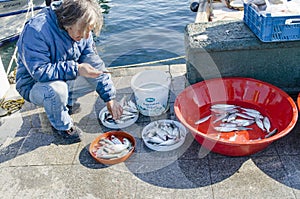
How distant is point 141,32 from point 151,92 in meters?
6.00

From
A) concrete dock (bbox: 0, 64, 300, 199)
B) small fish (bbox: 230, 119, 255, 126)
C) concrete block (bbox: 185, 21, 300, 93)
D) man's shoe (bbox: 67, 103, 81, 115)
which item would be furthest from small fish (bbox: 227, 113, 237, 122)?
man's shoe (bbox: 67, 103, 81, 115)

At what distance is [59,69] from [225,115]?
1752 millimetres

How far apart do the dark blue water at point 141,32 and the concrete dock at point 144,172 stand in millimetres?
4183

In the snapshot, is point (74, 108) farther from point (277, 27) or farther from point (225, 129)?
point (277, 27)

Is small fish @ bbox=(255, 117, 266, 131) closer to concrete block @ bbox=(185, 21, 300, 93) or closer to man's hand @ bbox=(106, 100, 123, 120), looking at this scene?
concrete block @ bbox=(185, 21, 300, 93)

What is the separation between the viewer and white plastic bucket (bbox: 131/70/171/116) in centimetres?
332

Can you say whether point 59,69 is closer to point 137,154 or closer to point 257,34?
point 137,154

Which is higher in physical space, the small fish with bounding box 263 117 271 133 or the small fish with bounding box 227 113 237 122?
the small fish with bounding box 227 113 237 122

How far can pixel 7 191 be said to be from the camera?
268cm

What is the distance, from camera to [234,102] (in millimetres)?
3408

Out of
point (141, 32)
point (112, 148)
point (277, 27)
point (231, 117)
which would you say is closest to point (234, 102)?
point (231, 117)

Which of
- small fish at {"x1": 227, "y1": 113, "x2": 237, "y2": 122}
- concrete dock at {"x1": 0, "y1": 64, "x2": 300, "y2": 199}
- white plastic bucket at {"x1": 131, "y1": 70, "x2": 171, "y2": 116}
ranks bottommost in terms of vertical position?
concrete dock at {"x1": 0, "y1": 64, "x2": 300, "y2": 199}

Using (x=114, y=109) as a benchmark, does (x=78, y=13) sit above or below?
above

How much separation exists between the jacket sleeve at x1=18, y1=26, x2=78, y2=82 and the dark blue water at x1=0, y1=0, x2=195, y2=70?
415cm
